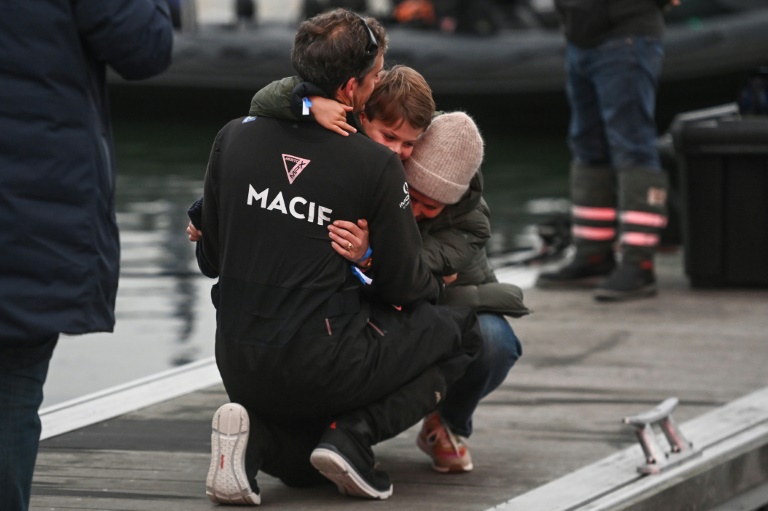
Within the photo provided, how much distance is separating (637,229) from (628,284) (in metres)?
0.22

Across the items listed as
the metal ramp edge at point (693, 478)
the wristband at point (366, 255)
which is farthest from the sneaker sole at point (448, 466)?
the wristband at point (366, 255)

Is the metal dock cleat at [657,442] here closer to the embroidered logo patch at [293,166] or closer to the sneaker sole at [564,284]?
the embroidered logo patch at [293,166]

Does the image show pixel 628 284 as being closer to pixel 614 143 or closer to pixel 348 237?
pixel 614 143

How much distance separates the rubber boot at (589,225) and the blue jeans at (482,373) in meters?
2.60

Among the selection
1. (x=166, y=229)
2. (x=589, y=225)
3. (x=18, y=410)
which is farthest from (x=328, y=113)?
(x=166, y=229)

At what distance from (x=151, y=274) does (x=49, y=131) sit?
4.47 m

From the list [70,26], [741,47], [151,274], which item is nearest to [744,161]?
[151,274]

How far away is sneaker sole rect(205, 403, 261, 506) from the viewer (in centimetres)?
322

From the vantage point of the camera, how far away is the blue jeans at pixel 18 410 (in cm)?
287

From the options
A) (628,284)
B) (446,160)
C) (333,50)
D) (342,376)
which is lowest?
(628,284)

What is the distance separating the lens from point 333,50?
3143 mm

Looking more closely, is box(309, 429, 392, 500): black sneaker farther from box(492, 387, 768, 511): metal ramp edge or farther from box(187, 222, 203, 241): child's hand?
box(187, 222, 203, 241): child's hand

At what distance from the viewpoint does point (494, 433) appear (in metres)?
4.09

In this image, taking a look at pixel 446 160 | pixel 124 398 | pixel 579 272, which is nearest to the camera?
pixel 446 160
